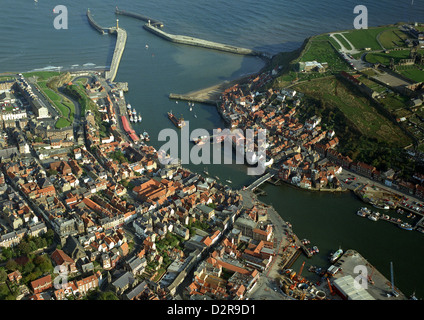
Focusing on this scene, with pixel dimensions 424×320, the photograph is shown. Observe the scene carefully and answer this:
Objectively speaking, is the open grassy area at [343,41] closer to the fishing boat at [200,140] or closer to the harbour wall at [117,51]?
the fishing boat at [200,140]

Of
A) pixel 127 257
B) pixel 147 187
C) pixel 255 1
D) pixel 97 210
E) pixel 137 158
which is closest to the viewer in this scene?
pixel 127 257

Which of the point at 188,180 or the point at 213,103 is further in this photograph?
the point at 213,103

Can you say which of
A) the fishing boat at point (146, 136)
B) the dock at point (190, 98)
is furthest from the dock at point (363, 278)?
the dock at point (190, 98)

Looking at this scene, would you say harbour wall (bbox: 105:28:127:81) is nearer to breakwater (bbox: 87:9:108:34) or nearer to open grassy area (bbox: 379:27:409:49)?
breakwater (bbox: 87:9:108:34)

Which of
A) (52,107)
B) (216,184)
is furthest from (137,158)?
(52,107)

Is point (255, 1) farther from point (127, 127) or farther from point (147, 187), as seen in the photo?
point (147, 187)

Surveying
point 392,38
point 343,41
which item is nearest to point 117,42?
point 343,41

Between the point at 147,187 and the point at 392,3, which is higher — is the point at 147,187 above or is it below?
below
